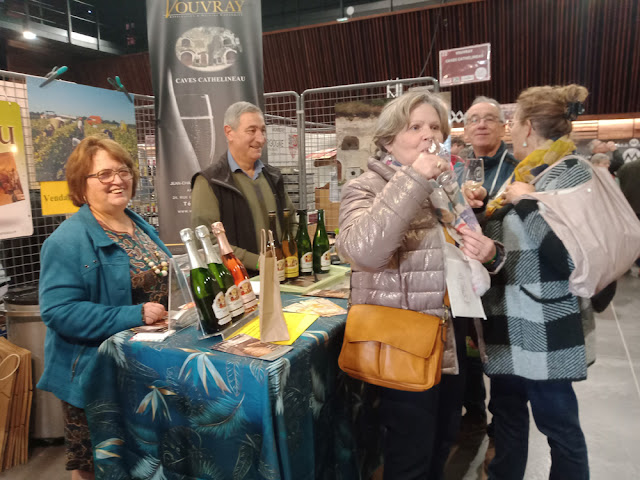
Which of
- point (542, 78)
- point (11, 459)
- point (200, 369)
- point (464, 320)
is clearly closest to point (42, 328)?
point (11, 459)

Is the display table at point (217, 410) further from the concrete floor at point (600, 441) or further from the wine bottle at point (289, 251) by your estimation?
the concrete floor at point (600, 441)

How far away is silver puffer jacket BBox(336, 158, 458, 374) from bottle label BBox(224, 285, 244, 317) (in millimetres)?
380

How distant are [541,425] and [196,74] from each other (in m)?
2.50

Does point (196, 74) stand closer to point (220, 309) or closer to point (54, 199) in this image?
point (54, 199)

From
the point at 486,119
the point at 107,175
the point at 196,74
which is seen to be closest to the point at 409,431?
the point at 107,175

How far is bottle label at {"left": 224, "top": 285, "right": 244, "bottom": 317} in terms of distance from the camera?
4.67ft

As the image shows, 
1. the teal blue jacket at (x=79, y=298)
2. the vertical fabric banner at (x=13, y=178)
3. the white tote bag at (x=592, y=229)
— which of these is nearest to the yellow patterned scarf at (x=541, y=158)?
the white tote bag at (x=592, y=229)

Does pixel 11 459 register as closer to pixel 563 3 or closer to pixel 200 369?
pixel 200 369

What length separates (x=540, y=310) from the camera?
1514mm

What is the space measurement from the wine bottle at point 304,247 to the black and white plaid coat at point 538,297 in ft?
2.86

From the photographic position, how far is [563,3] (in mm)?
6125

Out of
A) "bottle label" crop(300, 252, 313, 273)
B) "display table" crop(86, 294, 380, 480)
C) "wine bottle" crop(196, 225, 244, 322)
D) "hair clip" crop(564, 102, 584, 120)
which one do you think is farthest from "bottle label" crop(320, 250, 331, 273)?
"hair clip" crop(564, 102, 584, 120)

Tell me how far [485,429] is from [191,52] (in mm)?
2843

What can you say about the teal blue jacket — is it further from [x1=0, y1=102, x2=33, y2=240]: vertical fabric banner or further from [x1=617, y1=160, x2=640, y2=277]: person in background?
[x1=617, y1=160, x2=640, y2=277]: person in background
